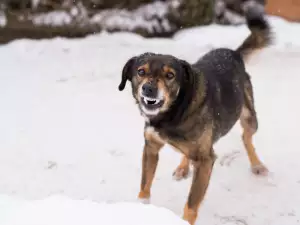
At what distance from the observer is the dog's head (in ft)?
8.67

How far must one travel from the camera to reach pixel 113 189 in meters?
3.49

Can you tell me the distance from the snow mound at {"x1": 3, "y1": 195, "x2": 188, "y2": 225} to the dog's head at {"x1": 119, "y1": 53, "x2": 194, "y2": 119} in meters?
0.72

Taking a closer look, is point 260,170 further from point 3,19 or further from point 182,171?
point 3,19

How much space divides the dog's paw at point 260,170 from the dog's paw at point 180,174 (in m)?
0.59

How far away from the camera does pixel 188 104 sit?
2.77 meters

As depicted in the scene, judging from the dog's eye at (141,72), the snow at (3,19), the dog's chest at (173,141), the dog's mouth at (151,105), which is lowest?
the snow at (3,19)

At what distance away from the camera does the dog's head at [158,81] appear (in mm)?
2643

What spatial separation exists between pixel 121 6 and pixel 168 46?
4.39ft

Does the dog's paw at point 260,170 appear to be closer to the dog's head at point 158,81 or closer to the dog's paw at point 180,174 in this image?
the dog's paw at point 180,174


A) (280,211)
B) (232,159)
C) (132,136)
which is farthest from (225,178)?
(132,136)

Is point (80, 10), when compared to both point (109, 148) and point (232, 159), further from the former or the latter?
point (232, 159)

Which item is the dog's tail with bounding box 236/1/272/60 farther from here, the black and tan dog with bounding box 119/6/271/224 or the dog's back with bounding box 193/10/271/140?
the black and tan dog with bounding box 119/6/271/224

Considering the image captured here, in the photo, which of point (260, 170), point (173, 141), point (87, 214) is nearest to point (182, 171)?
point (260, 170)

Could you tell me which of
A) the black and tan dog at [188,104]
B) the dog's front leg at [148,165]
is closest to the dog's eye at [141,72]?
the black and tan dog at [188,104]
